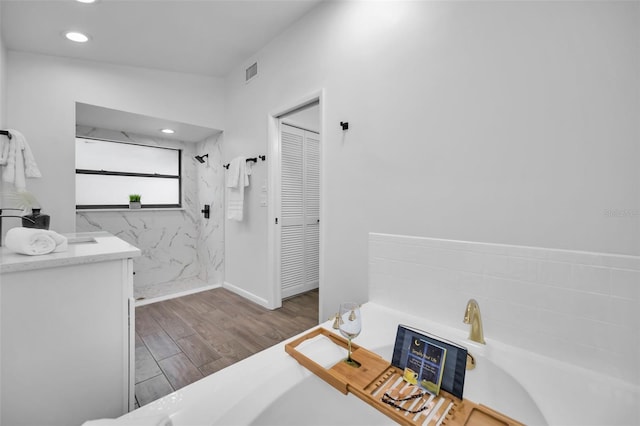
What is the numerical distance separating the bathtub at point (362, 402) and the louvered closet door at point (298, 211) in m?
1.99

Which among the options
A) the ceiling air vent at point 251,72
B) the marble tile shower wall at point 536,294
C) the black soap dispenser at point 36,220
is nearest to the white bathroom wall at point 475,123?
the marble tile shower wall at point 536,294

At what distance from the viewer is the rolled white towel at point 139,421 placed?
0.66 meters

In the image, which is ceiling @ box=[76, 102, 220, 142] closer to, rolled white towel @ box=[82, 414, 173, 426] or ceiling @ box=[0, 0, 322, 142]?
ceiling @ box=[0, 0, 322, 142]

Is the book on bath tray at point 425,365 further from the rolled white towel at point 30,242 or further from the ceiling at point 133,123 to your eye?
the ceiling at point 133,123

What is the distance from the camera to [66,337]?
1.08 m

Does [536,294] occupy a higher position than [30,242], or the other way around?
[30,242]

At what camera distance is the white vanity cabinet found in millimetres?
993

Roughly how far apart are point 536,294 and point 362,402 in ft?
2.87

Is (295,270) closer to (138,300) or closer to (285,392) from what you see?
(138,300)

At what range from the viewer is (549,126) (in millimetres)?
1178

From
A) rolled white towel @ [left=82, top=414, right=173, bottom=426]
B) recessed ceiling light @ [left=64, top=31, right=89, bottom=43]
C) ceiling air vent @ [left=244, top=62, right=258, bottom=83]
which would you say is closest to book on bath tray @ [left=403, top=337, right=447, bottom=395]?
rolled white towel @ [left=82, top=414, right=173, bottom=426]

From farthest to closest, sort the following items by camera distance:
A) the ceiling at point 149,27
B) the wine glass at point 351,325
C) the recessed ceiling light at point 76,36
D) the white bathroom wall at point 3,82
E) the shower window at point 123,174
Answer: the shower window at point 123,174 → the recessed ceiling light at point 76,36 → the white bathroom wall at point 3,82 → the ceiling at point 149,27 → the wine glass at point 351,325

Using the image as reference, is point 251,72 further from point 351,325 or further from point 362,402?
point 362,402

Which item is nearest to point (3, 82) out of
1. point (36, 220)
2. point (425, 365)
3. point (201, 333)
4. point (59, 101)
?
point (59, 101)
